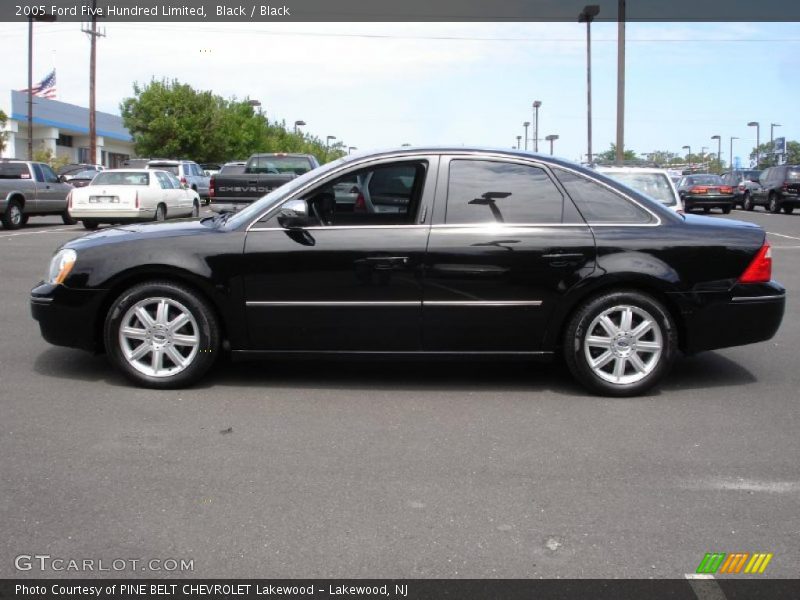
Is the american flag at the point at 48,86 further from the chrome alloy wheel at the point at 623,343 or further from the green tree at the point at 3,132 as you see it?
the chrome alloy wheel at the point at 623,343

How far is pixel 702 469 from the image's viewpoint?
4.47 m

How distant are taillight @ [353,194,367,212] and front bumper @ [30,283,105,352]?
6.34ft

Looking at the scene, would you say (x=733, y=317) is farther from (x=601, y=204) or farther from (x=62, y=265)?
(x=62, y=265)

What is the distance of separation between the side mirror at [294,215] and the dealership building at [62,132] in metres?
46.4

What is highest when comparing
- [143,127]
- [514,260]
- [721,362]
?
[143,127]

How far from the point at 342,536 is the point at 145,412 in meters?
2.19

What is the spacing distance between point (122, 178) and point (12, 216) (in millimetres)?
2665

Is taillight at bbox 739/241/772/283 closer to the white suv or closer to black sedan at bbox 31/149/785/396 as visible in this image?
black sedan at bbox 31/149/785/396

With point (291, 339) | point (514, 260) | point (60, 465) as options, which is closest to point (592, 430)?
point (514, 260)

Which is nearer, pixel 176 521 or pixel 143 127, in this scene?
pixel 176 521
